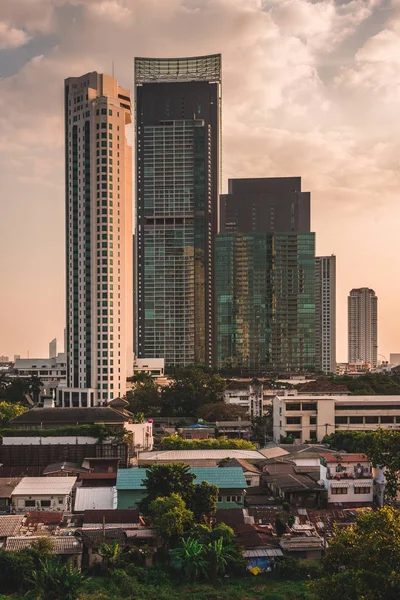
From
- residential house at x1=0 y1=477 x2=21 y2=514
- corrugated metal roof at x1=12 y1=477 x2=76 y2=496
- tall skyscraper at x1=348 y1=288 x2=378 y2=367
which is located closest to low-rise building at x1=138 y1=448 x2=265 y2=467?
corrugated metal roof at x1=12 y1=477 x2=76 y2=496

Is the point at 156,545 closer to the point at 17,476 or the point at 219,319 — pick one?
the point at 17,476

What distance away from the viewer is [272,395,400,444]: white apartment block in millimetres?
46375

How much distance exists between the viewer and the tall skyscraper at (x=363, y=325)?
141375 millimetres

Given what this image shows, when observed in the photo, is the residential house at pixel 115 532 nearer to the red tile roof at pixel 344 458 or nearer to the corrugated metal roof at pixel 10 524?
the corrugated metal roof at pixel 10 524

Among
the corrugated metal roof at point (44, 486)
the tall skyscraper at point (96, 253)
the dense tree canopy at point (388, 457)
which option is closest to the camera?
the dense tree canopy at point (388, 457)

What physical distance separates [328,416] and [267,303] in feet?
159

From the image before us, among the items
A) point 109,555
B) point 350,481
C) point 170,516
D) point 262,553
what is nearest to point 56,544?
point 109,555

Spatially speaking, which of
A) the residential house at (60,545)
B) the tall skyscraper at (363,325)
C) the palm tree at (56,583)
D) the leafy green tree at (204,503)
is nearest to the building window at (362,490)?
the leafy green tree at (204,503)

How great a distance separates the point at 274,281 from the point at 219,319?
28.5 ft

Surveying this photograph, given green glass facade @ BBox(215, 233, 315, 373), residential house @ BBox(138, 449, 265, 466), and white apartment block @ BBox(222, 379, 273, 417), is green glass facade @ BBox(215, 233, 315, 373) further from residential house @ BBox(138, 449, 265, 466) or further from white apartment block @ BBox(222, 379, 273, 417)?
residential house @ BBox(138, 449, 265, 466)

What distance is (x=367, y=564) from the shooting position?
695 inches

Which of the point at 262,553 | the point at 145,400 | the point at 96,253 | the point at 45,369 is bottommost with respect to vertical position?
the point at 262,553

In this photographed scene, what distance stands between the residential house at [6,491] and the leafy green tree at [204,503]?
7.61 metres

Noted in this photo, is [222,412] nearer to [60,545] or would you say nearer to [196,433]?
[196,433]
